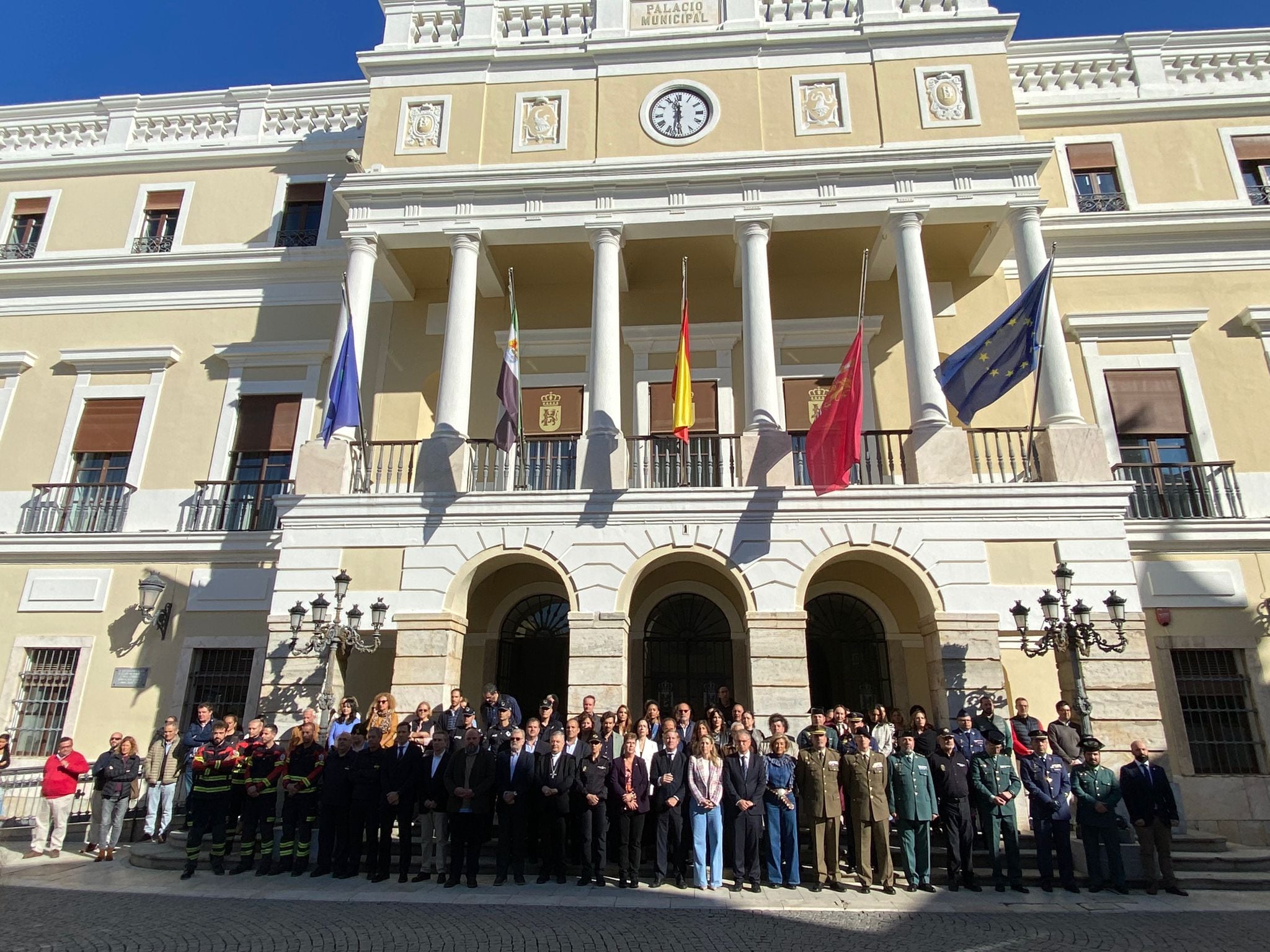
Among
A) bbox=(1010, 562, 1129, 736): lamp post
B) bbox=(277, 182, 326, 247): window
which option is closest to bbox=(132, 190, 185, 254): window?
bbox=(277, 182, 326, 247): window

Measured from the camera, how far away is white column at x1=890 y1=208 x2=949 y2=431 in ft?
39.9

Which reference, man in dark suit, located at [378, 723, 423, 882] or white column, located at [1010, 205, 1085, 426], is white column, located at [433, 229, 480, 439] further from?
white column, located at [1010, 205, 1085, 426]

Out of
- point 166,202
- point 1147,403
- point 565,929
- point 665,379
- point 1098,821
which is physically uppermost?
point 166,202

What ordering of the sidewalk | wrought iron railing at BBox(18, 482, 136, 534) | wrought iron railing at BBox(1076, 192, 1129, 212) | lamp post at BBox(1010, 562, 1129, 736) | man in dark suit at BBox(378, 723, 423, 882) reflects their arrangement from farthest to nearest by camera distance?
wrought iron railing at BBox(1076, 192, 1129, 212) < wrought iron railing at BBox(18, 482, 136, 534) < lamp post at BBox(1010, 562, 1129, 736) < man in dark suit at BBox(378, 723, 423, 882) < the sidewalk

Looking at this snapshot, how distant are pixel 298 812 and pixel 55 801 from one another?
4112 millimetres

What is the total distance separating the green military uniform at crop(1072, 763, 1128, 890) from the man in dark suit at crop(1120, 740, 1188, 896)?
24cm

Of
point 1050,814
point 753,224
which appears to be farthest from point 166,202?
point 1050,814

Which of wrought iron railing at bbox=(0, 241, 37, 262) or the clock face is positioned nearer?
the clock face

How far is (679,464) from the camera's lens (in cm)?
1277

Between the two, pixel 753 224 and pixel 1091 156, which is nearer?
pixel 753 224

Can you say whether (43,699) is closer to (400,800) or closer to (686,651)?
(400,800)

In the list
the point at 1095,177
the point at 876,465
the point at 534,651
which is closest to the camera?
the point at 876,465

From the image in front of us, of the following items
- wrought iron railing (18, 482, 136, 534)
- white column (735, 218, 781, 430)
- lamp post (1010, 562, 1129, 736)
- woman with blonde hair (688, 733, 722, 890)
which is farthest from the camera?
wrought iron railing (18, 482, 136, 534)

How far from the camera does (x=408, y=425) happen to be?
1506cm
